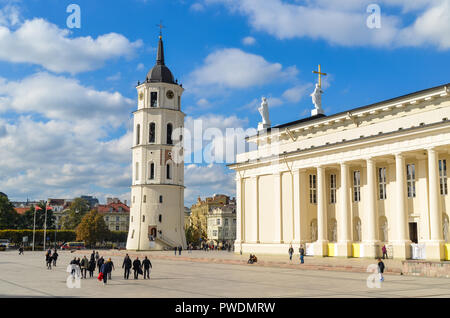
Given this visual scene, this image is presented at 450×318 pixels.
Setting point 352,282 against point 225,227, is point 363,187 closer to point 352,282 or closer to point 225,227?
point 352,282

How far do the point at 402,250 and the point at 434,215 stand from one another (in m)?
3.59

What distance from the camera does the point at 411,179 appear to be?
3897cm

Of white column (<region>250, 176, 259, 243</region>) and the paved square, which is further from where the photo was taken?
white column (<region>250, 176, 259, 243</region>)

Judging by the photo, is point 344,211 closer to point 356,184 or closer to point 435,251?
point 356,184

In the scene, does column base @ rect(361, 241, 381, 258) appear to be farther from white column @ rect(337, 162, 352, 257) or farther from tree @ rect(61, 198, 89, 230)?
tree @ rect(61, 198, 89, 230)

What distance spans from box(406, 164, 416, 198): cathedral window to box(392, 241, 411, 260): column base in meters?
4.79

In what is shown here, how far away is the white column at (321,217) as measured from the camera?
42925mm

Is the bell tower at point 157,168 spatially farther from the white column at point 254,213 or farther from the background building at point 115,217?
the background building at point 115,217

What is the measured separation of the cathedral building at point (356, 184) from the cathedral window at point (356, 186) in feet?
0.31

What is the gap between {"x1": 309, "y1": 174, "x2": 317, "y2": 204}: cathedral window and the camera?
47594 millimetres

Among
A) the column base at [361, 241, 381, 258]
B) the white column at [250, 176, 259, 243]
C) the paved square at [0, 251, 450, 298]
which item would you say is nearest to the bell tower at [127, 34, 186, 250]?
the white column at [250, 176, 259, 243]

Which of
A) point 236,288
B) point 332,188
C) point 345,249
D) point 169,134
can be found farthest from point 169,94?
point 236,288
